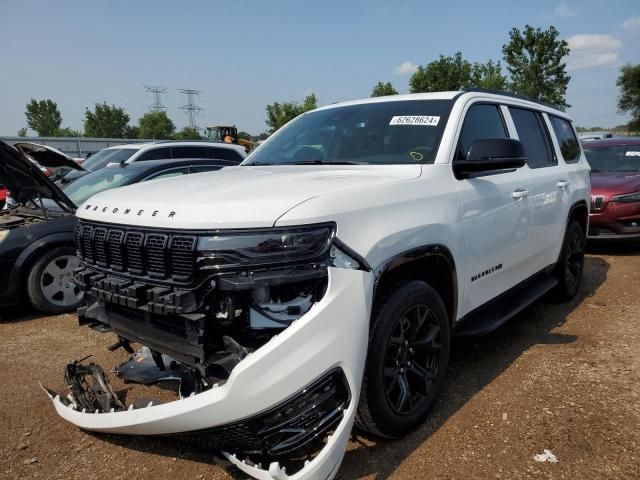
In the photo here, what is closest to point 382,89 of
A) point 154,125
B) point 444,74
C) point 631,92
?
point 444,74

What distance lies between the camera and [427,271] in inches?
113

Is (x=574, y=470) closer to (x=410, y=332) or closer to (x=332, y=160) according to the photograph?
(x=410, y=332)

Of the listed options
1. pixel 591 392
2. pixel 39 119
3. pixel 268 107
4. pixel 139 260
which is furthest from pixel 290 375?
pixel 39 119

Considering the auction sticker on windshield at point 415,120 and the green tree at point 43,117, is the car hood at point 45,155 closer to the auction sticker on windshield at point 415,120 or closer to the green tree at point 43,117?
the auction sticker on windshield at point 415,120

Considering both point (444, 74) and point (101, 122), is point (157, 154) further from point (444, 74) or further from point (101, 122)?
point (101, 122)

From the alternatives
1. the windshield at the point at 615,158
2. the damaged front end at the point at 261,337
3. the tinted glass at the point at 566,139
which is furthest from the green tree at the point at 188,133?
the damaged front end at the point at 261,337

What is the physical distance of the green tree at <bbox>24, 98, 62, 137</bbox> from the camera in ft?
237

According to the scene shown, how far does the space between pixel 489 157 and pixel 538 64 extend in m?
31.0

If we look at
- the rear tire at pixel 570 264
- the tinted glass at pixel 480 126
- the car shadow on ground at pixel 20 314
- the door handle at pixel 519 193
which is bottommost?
the car shadow on ground at pixel 20 314

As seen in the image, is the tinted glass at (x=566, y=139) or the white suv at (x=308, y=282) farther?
the tinted glass at (x=566, y=139)

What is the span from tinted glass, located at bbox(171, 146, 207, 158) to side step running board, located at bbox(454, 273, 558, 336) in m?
7.69

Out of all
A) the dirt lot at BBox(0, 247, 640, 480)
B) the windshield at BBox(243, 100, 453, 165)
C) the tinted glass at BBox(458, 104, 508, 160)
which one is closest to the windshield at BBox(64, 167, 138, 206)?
the dirt lot at BBox(0, 247, 640, 480)

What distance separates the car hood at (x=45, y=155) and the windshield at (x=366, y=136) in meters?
2.37

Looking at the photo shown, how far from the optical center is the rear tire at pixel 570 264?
4.88 m
